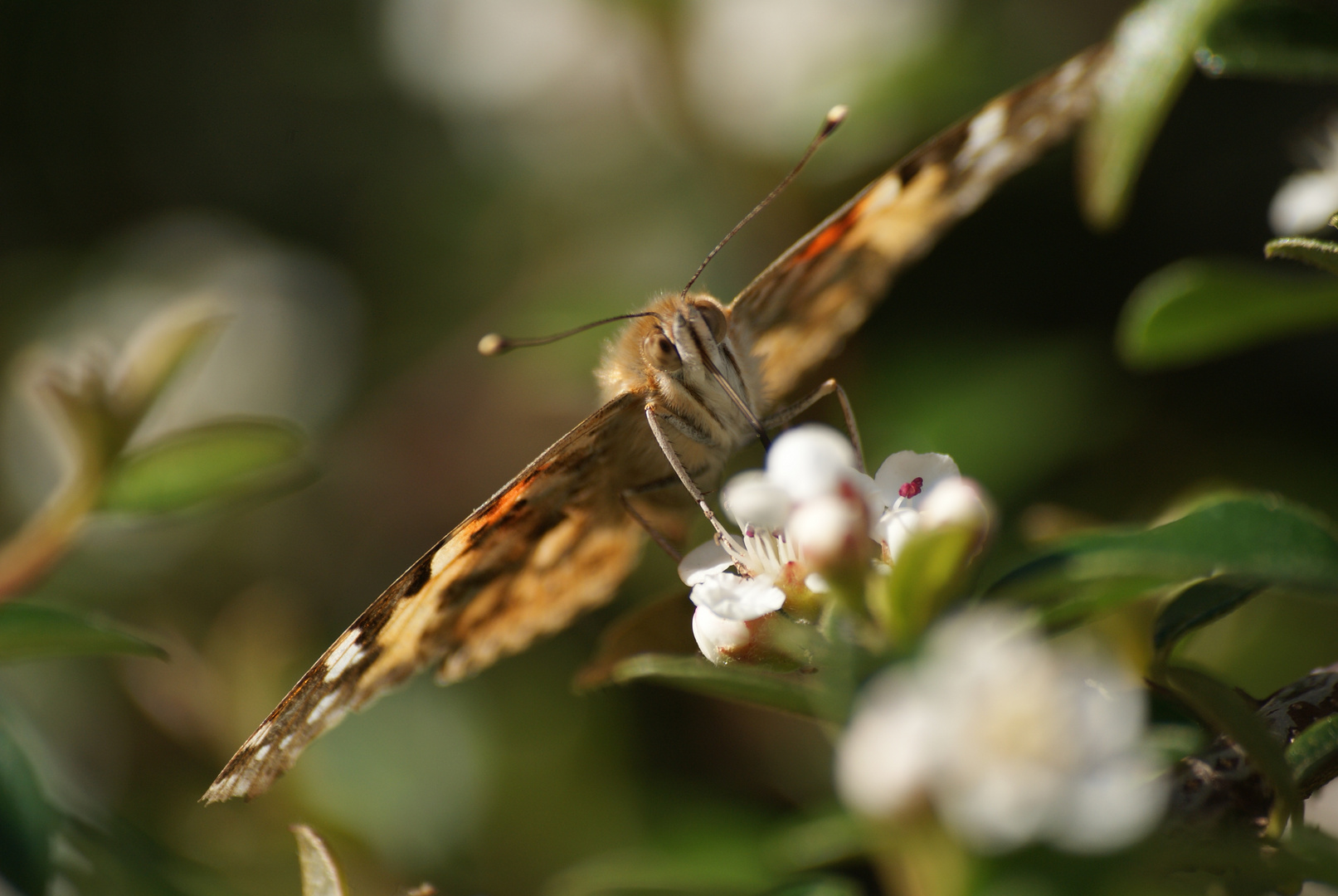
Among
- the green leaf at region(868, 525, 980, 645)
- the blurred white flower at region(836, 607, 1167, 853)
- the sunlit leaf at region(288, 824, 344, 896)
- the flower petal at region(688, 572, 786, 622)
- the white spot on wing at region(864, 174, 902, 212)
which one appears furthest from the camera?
the white spot on wing at region(864, 174, 902, 212)

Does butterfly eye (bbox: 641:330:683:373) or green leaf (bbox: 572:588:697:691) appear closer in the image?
green leaf (bbox: 572:588:697:691)

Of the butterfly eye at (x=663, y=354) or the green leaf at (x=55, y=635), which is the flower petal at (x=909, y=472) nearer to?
the butterfly eye at (x=663, y=354)

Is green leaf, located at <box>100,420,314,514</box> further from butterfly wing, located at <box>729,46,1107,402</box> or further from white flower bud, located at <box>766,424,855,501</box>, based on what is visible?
white flower bud, located at <box>766,424,855,501</box>

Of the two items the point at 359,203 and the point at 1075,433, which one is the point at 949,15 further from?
the point at 359,203

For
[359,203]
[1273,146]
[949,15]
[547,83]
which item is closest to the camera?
[949,15]

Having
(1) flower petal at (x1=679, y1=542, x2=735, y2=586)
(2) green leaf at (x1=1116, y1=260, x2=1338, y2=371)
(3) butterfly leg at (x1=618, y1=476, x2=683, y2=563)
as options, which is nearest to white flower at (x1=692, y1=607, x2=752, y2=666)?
(1) flower petal at (x1=679, y1=542, x2=735, y2=586)

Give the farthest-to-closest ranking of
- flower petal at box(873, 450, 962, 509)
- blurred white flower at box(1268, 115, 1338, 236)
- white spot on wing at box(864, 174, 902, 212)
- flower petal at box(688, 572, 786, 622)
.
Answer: white spot on wing at box(864, 174, 902, 212), blurred white flower at box(1268, 115, 1338, 236), flower petal at box(873, 450, 962, 509), flower petal at box(688, 572, 786, 622)

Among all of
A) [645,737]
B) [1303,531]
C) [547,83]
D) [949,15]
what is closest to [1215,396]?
[949,15]

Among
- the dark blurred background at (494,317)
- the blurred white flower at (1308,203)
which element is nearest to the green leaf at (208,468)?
the dark blurred background at (494,317)
